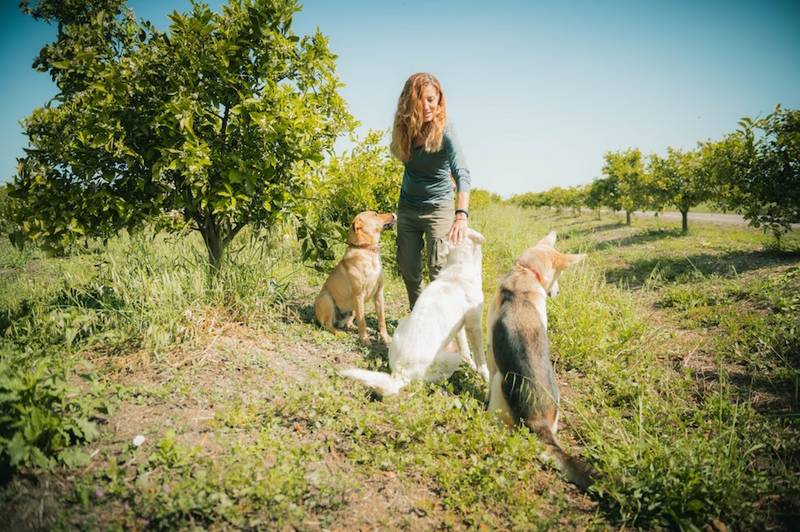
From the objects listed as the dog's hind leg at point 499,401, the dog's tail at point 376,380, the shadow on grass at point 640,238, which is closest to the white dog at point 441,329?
the dog's tail at point 376,380

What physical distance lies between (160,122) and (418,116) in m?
2.34

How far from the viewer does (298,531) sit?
1.64 metres

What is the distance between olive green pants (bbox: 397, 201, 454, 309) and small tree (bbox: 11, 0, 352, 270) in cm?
122

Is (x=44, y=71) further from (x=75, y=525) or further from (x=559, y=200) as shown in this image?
(x=559, y=200)

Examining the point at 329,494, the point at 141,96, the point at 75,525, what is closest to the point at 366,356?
the point at 329,494

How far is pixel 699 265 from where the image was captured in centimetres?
724

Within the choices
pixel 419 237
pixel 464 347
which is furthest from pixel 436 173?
pixel 464 347

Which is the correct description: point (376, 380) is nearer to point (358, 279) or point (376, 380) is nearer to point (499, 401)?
point (499, 401)

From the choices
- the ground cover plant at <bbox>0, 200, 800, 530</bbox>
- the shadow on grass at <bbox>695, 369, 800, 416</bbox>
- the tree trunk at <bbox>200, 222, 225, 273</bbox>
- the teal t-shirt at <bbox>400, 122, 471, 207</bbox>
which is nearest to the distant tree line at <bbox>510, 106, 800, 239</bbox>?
the ground cover plant at <bbox>0, 200, 800, 530</bbox>

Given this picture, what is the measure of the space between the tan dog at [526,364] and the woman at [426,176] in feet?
2.53

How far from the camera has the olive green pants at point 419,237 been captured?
3684 millimetres

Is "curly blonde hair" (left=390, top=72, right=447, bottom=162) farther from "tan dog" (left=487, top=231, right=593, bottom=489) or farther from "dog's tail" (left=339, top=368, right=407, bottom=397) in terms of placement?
"dog's tail" (left=339, top=368, right=407, bottom=397)

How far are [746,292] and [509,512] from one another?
5.64m

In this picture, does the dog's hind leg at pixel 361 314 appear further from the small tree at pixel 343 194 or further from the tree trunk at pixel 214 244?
the tree trunk at pixel 214 244
